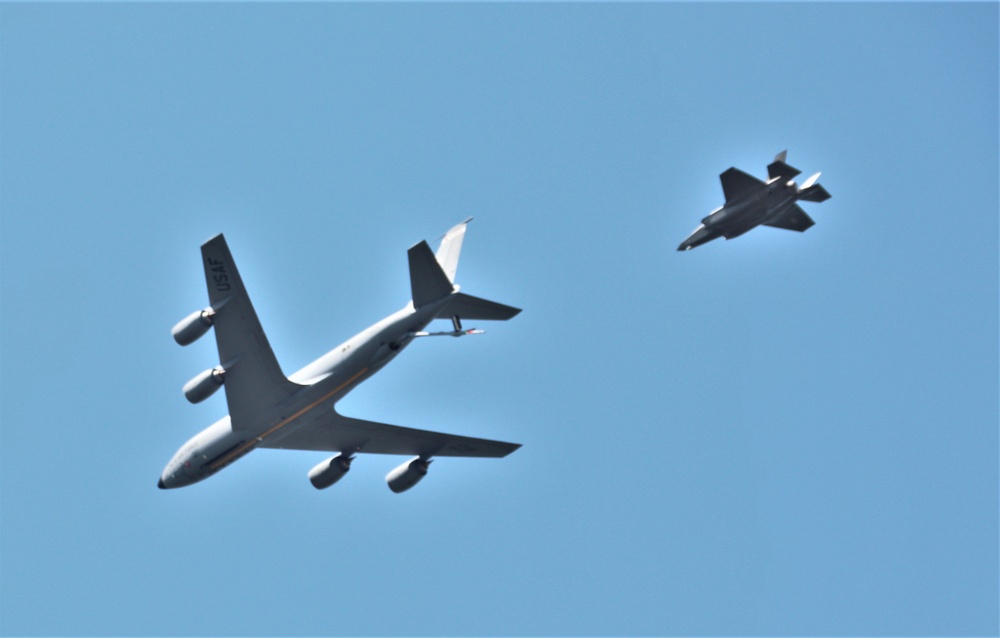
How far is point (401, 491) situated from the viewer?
1838 inches

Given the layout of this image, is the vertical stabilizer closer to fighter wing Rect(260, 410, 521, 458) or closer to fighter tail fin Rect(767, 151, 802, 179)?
fighter wing Rect(260, 410, 521, 458)

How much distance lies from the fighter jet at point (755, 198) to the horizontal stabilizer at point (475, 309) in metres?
11.2

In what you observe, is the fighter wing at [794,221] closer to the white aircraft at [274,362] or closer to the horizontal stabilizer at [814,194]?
the horizontal stabilizer at [814,194]

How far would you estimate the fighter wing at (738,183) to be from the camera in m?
44.3

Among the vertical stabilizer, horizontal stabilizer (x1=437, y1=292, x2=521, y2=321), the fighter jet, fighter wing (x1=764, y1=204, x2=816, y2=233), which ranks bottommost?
horizontal stabilizer (x1=437, y1=292, x2=521, y2=321)

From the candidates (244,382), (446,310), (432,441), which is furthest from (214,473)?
(446,310)

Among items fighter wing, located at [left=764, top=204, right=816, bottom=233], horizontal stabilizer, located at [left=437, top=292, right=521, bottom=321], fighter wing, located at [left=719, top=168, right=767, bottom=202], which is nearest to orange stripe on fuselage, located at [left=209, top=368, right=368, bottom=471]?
horizontal stabilizer, located at [left=437, top=292, right=521, bottom=321]

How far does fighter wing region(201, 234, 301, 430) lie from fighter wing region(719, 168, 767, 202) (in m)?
17.2

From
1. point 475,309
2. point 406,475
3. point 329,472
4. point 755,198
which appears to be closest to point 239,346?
point 475,309

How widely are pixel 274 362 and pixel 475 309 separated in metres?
6.95

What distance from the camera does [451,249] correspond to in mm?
39719

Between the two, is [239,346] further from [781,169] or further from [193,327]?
[781,169]

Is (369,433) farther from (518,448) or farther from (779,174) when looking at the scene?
(779,174)

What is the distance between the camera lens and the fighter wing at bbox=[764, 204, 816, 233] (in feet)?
159
